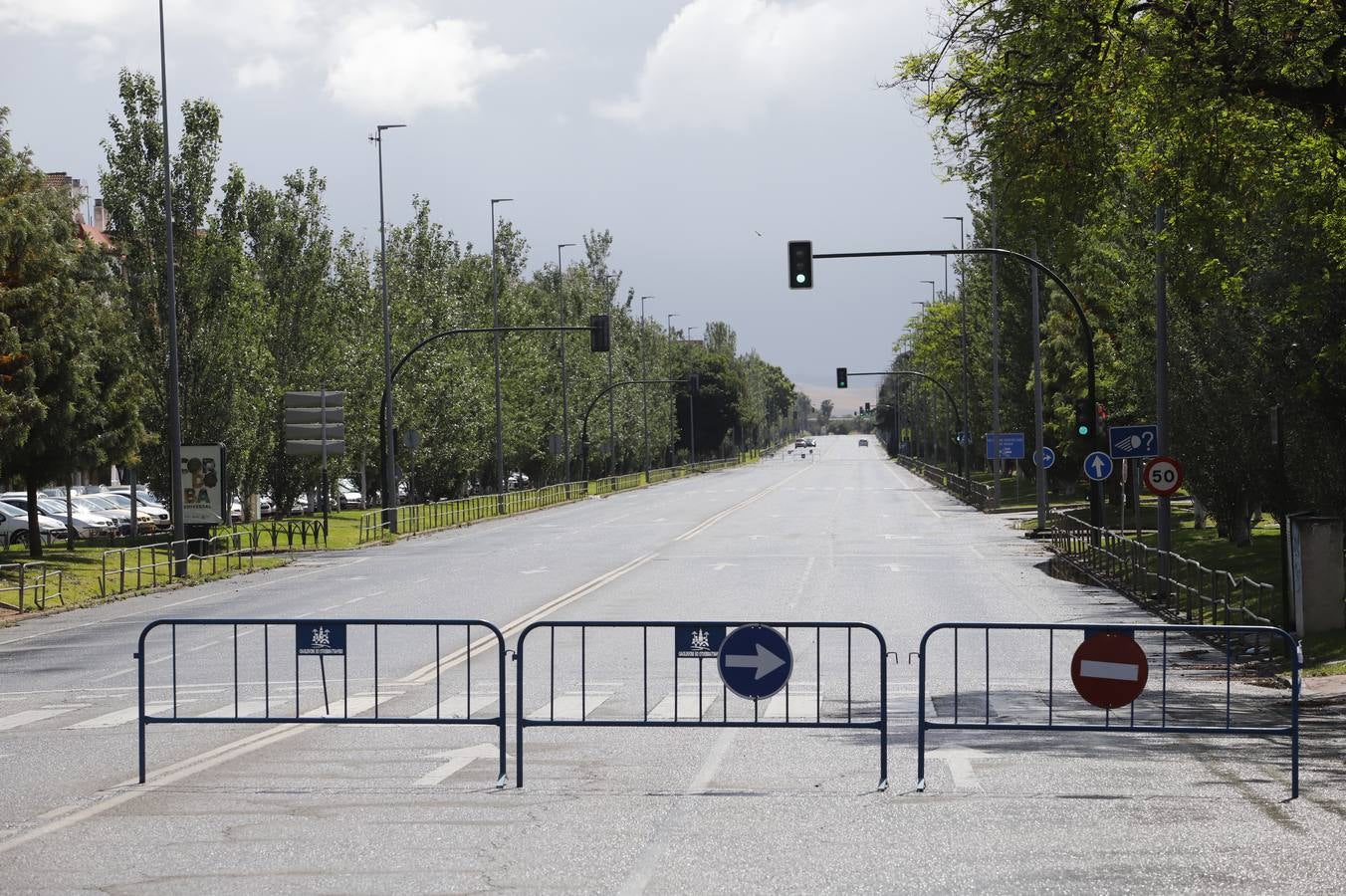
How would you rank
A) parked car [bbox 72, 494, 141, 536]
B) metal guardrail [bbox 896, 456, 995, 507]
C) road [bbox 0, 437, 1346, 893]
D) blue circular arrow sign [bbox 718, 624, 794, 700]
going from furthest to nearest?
metal guardrail [bbox 896, 456, 995, 507] < parked car [bbox 72, 494, 141, 536] < blue circular arrow sign [bbox 718, 624, 794, 700] < road [bbox 0, 437, 1346, 893]

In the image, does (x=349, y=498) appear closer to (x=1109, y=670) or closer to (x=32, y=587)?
(x=32, y=587)

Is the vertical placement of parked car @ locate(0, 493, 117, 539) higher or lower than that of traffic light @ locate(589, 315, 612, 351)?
lower

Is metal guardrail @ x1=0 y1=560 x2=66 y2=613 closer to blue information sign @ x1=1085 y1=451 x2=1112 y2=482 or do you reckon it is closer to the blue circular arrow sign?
blue information sign @ x1=1085 y1=451 x2=1112 y2=482

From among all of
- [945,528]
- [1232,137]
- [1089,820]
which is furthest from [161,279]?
[1089,820]

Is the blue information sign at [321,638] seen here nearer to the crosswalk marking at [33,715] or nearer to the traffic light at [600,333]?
the crosswalk marking at [33,715]

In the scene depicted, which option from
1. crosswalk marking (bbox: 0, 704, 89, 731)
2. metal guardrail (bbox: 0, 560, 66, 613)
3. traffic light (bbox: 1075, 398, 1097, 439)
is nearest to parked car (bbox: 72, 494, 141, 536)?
metal guardrail (bbox: 0, 560, 66, 613)

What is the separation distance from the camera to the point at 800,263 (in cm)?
3288

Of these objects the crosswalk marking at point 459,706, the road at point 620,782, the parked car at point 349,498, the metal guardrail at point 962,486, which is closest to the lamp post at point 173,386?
the road at point 620,782

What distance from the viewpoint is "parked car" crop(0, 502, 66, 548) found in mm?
55719

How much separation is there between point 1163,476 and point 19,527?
138 ft

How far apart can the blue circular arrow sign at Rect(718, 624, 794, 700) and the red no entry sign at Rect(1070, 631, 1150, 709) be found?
198 cm

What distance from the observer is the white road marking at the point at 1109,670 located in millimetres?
11438

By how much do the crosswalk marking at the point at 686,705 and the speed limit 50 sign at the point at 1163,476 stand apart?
40.2 ft

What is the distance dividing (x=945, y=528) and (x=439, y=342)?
2853cm
